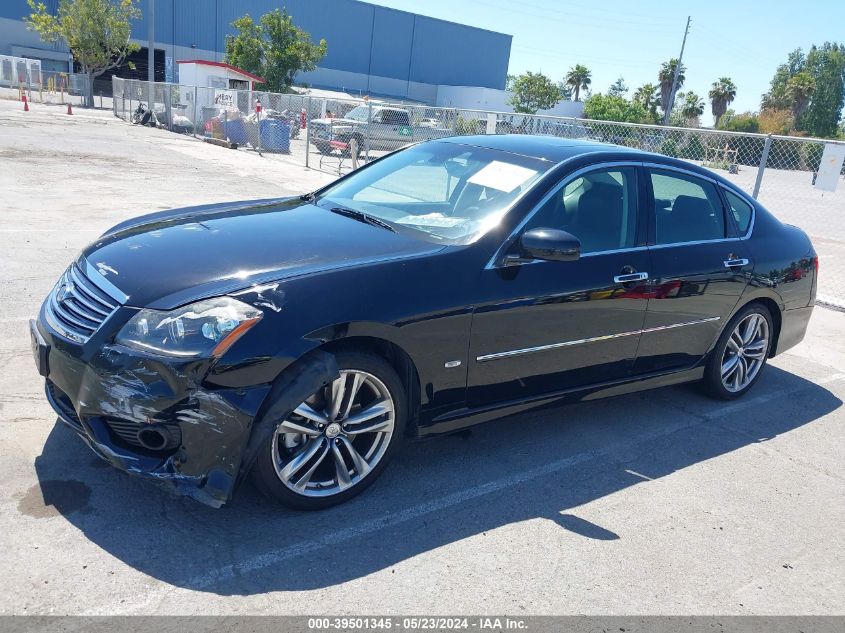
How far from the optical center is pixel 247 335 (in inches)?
116

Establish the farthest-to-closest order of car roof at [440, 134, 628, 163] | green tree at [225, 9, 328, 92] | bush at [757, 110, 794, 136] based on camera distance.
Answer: bush at [757, 110, 794, 136]
green tree at [225, 9, 328, 92]
car roof at [440, 134, 628, 163]

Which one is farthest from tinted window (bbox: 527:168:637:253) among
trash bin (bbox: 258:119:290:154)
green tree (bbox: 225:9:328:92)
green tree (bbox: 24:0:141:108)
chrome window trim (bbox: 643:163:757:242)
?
green tree (bbox: 225:9:328:92)

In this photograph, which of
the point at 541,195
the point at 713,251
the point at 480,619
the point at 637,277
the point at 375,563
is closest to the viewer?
the point at 480,619

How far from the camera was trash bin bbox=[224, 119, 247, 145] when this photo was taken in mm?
23484

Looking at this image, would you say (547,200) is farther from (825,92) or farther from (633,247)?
(825,92)

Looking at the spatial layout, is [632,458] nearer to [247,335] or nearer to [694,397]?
[694,397]

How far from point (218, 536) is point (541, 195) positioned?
242 centimetres

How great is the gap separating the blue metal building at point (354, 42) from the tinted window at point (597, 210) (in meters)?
63.1

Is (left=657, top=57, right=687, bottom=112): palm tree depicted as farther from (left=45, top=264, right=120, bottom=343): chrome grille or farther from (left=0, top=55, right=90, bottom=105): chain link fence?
(left=45, top=264, right=120, bottom=343): chrome grille

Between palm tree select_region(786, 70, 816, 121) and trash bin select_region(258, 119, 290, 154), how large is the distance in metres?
77.2

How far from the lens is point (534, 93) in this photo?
6875 cm

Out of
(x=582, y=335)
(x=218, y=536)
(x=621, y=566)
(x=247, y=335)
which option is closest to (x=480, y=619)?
(x=621, y=566)

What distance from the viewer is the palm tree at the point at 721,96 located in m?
79.3

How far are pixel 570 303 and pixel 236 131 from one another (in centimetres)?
2177
